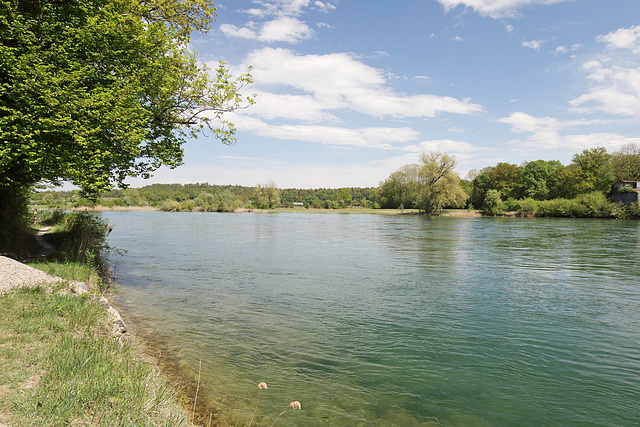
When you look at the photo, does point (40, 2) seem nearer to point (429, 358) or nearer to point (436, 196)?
point (429, 358)

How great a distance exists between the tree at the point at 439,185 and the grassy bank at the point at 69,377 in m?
90.7

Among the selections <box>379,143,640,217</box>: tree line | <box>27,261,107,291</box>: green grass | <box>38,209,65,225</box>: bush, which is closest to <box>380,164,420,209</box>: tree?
<box>379,143,640,217</box>: tree line

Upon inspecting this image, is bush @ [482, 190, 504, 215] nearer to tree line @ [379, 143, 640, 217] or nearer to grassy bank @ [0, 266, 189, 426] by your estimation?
tree line @ [379, 143, 640, 217]

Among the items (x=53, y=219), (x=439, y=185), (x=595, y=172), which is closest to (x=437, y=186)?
(x=439, y=185)

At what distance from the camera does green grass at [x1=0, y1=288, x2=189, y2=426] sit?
4395 millimetres

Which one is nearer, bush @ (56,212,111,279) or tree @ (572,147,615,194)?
bush @ (56,212,111,279)

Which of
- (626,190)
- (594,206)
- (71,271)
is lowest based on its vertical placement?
(71,271)

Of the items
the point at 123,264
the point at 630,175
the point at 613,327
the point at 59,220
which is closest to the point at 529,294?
the point at 613,327

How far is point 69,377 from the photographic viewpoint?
534cm

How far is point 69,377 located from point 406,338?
773cm

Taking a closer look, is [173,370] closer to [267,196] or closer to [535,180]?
[535,180]

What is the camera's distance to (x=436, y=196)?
93.3 metres

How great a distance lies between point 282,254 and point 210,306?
13.5 meters

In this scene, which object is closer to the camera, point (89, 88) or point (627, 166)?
point (89, 88)
